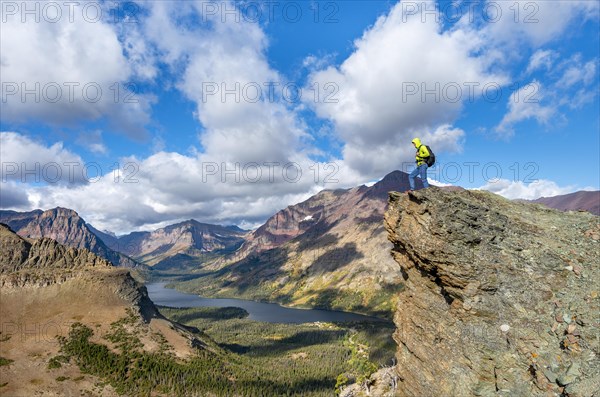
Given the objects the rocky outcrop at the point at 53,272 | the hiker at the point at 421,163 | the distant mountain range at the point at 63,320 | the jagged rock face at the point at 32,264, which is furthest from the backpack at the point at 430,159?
the jagged rock face at the point at 32,264

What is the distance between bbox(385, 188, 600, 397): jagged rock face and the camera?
19.7 metres

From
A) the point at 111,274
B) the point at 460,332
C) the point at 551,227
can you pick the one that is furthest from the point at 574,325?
the point at 111,274

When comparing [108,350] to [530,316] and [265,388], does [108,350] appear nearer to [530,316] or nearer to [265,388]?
[265,388]

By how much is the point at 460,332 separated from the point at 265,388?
157024 mm

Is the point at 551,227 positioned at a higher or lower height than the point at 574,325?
higher

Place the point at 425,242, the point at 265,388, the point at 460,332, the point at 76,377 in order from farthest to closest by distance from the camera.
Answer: the point at 265,388, the point at 76,377, the point at 425,242, the point at 460,332

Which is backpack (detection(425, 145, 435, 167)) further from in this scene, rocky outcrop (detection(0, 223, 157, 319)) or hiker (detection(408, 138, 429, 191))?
rocky outcrop (detection(0, 223, 157, 319))

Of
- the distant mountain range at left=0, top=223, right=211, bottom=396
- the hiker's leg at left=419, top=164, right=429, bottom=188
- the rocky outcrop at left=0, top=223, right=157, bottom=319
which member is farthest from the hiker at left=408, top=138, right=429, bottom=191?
the rocky outcrop at left=0, top=223, right=157, bottom=319

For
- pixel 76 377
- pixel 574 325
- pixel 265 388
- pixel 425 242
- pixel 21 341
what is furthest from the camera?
pixel 265 388

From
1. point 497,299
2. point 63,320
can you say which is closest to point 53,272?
point 63,320

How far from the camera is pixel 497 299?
22.7 meters

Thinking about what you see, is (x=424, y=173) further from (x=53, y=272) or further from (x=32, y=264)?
(x=32, y=264)

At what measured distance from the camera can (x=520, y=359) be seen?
20.9m

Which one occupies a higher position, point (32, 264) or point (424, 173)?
point (424, 173)
